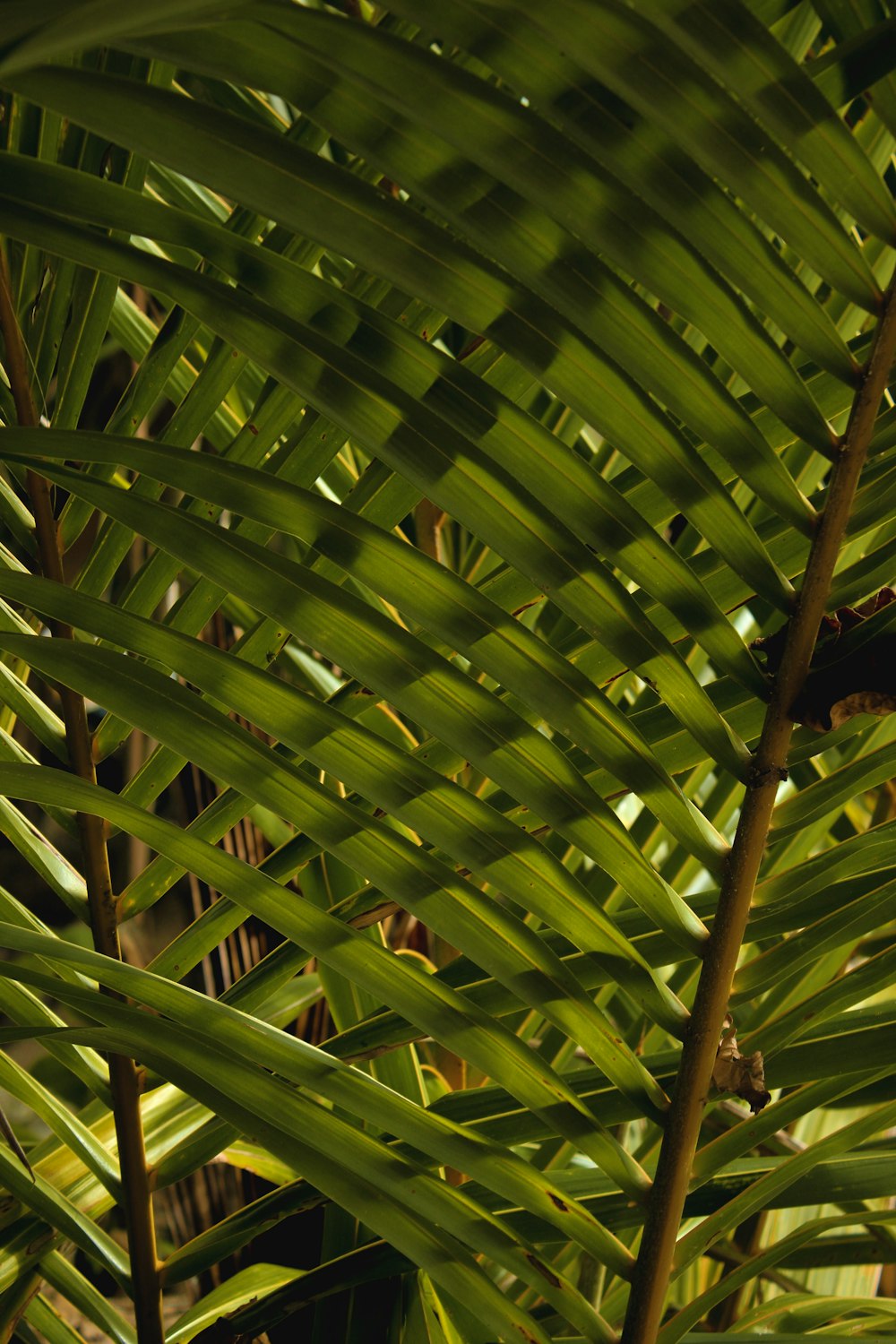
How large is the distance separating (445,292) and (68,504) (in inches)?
11.3

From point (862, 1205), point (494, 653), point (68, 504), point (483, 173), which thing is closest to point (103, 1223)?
point (862, 1205)

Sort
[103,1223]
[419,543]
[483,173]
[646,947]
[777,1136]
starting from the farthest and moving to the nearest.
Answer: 1. [103,1223]
2. [419,543]
3. [777,1136]
4. [646,947]
5. [483,173]

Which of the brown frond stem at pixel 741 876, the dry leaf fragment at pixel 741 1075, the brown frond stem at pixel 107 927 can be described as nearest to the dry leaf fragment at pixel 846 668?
the brown frond stem at pixel 741 876

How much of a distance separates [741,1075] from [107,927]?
0.31 meters

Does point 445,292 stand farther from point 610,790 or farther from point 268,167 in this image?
point 610,790

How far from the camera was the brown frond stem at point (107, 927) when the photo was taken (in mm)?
520

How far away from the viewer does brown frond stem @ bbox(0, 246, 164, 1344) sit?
0.52m

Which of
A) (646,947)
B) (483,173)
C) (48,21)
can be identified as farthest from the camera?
(646,947)

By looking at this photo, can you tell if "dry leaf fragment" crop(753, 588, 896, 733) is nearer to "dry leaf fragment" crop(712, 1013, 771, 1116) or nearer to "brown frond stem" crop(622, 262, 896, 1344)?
"brown frond stem" crop(622, 262, 896, 1344)

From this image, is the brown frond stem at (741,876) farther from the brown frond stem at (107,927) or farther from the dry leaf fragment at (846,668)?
the brown frond stem at (107,927)

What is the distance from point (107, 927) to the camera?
529 mm

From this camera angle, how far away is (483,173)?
30 cm

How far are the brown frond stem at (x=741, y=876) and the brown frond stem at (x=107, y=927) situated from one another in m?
0.25

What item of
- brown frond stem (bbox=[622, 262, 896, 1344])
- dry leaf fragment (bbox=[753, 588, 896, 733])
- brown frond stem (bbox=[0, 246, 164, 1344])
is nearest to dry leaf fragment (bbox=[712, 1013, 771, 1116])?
brown frond stem (bbox=[622, 262, 896, 1344])
